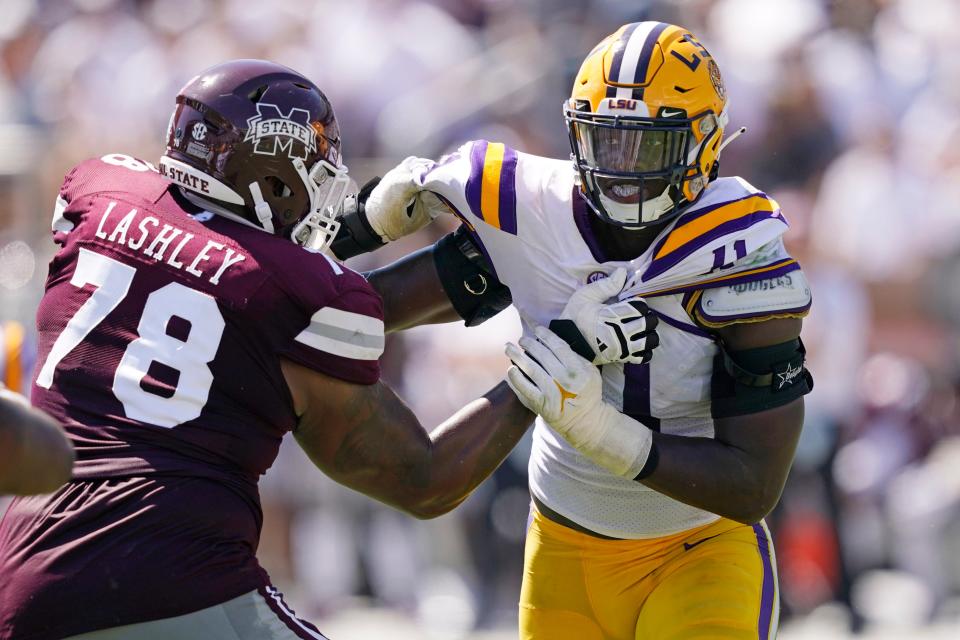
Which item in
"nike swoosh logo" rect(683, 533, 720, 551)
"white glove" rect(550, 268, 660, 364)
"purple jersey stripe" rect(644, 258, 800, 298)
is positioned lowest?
"nike swoosh logo" rect(683, 533, 720, 551)

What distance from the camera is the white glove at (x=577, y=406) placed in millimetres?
3238

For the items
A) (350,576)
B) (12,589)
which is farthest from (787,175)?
(12,589)

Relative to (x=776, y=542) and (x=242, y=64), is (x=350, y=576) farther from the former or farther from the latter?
(x=242, y=64)

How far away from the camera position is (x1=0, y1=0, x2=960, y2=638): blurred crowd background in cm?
632

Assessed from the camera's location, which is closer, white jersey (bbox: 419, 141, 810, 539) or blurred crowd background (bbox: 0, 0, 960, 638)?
white jersey (bbox: 419, 141, 810, 539)

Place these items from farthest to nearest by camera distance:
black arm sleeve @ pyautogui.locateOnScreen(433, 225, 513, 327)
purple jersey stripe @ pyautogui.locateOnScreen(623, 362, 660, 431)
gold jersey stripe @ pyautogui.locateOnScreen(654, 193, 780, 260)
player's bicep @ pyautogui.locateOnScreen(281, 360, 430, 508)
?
1. black arm sleeve @ pyautogui.locateOnScreen(433, 225, 513, 327)
2. purple jersey stripe @ pyautogui.locateOnScreen(623, 362, 660, 431)
3. gold jersey stripe @ pyautogui.locateOnScreen(654, 193, 780, 260)
4. player's bicep @ pyautogui.locateOnScreen(281, 360, 430, 508)

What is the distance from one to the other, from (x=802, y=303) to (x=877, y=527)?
336 cm

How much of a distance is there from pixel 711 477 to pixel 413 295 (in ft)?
3.13

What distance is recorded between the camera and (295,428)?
3.03m

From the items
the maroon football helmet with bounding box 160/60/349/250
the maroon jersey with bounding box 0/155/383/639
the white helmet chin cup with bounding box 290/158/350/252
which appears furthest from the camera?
the white helmet chin cup with bounding box 290/158/350/252

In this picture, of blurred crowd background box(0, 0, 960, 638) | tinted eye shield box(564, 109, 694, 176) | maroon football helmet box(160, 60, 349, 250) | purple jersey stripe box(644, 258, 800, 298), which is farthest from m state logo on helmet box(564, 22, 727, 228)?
blurred crowd background box(0, 0, 960, 638)

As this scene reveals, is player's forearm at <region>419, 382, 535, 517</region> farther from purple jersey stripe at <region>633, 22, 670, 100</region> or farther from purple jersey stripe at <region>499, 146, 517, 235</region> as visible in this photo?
purple jersey stripe at <region>633, 22, 670, 100</region>

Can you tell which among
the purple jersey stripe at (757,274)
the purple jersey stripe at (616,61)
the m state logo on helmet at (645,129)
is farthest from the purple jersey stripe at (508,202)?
the purple jersey stripe at (757,274)

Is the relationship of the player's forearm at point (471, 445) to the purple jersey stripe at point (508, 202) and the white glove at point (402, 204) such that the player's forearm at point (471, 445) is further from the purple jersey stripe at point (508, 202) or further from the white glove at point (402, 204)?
the white glove at point (402, 204)
